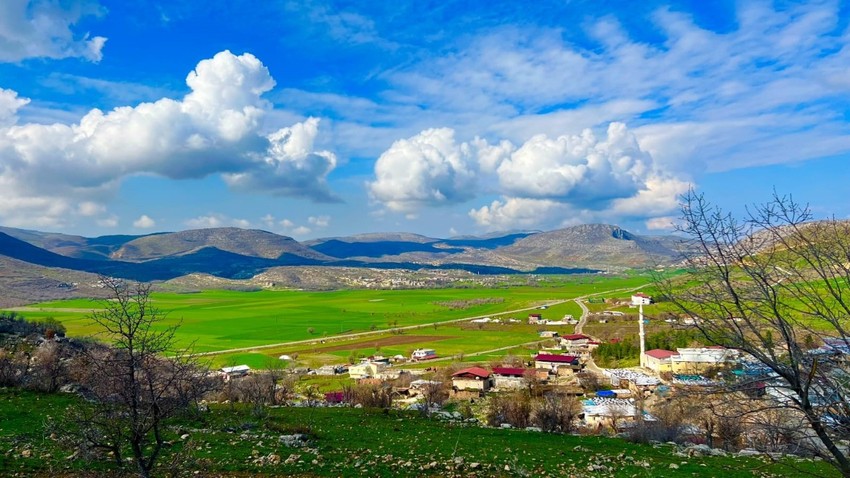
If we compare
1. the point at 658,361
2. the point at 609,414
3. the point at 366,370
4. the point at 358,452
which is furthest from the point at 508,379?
the point at 358,452

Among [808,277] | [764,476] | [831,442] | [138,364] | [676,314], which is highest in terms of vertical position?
[808,277]

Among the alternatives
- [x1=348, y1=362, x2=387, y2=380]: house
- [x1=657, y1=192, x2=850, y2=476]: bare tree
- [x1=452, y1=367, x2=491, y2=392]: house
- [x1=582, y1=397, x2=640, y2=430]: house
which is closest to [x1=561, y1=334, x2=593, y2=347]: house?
[x1=452, y1=367, x2=491, y2=392]: house

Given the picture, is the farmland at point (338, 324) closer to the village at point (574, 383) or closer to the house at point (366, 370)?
the village at point (574, 383)

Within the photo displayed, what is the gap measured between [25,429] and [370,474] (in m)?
12.9

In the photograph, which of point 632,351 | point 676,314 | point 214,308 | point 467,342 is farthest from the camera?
point 214,308

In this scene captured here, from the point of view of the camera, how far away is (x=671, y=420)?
1122 inches

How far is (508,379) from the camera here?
55469 mm

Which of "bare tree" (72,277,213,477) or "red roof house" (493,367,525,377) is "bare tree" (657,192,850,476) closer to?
"bare tree" (72,277,213,477)

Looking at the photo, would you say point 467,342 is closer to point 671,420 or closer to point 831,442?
point 671,420

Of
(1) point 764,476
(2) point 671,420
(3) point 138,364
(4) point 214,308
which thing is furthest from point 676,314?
(4) point 214,308

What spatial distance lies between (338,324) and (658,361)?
84.0 m

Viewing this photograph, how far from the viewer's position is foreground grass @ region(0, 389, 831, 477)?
47.4 ft

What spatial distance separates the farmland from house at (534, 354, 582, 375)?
600 inches

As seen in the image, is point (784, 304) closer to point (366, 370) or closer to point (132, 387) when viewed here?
point (132, 387)
